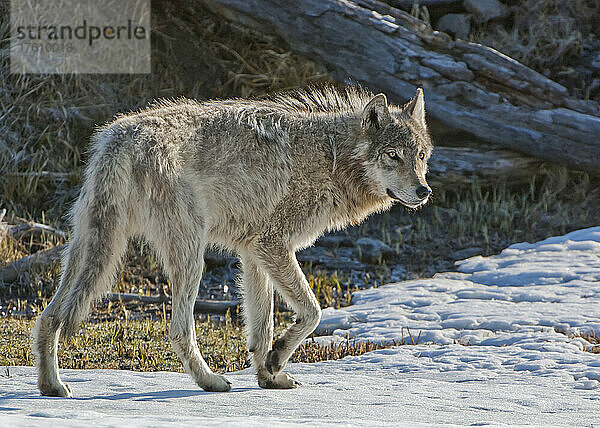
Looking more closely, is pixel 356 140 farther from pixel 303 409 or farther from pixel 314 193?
pixel 303 409

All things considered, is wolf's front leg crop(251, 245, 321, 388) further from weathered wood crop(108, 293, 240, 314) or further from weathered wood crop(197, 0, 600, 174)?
weathered wood crop(197, 0, 600, 174)

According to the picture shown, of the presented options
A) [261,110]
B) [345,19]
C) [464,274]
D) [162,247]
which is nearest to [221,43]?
[345,19]

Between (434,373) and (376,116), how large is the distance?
2.17m

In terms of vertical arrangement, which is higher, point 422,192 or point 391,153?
point 391,153

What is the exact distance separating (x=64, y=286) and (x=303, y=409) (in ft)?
5.75

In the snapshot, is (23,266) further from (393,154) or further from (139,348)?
(393,154)

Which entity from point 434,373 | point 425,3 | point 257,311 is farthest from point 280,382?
point 425,3

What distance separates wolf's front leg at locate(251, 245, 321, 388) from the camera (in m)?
5.91

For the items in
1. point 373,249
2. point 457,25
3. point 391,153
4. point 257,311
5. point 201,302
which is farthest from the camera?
point 457,25

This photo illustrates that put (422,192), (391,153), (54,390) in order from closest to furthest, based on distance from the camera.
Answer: (54,390) < (422,192) < (391,153)

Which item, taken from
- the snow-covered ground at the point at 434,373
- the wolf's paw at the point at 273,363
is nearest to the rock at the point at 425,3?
the snow-covered ground at the point at 434,373

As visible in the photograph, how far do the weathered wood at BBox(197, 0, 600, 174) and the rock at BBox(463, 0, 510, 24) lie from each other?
4058 millimetres

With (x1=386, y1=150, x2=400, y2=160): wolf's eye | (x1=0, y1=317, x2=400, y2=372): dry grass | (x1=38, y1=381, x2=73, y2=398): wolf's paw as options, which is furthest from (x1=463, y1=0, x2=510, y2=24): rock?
(x1=38, y1=381, x2=73, y2=398): wolf's paw

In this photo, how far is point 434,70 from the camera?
11.6 m
